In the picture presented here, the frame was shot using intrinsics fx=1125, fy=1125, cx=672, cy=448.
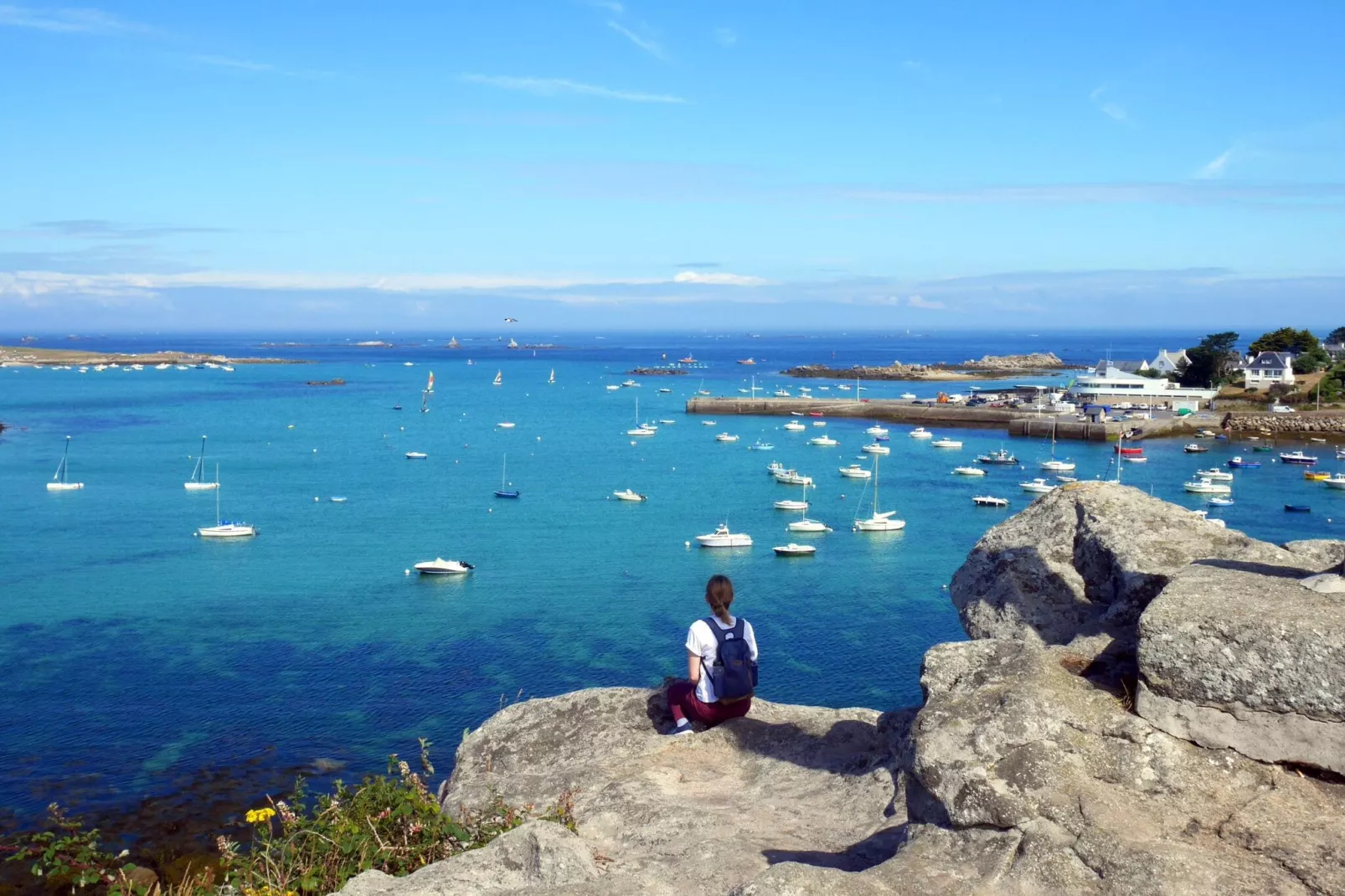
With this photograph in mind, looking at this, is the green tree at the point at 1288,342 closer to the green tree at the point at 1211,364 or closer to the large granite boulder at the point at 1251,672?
the green tree at the point at 1211,364

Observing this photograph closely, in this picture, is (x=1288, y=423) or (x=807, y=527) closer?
(x=807, y=527)

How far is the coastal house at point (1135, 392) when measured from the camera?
10406cm

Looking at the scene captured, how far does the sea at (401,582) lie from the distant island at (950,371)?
66939mm

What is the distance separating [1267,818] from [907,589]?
117 feet

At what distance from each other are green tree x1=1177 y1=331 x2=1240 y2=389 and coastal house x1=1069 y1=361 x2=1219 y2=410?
5339 mm

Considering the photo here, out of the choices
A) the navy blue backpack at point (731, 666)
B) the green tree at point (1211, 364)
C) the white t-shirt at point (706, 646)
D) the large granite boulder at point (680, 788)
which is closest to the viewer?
the large granite boulder at point (680, 788)

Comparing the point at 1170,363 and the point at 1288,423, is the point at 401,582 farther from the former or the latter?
the point at 1170,363

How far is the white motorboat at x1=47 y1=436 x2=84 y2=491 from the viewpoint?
6228 centimetres

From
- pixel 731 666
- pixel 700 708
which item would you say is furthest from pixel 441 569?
pixel 731 666

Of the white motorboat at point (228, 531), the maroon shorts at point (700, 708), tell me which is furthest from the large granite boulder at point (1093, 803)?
the white motorboat at point (228, 531)

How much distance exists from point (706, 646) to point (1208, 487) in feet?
198

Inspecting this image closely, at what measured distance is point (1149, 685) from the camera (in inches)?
267

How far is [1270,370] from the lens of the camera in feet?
357

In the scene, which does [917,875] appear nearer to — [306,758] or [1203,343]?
[306,758]
